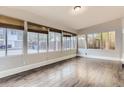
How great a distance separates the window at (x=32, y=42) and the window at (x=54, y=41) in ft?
4.04

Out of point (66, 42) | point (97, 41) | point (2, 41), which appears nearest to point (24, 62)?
point (2, 41)

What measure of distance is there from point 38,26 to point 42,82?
3057mm

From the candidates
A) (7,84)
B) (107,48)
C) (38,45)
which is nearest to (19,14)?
(38,45)

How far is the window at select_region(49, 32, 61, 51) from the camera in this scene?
286 inches

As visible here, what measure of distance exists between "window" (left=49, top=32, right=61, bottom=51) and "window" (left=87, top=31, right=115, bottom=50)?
10.7 feet

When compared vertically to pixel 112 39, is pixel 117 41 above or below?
below

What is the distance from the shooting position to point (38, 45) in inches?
250

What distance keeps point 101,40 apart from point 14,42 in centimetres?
674

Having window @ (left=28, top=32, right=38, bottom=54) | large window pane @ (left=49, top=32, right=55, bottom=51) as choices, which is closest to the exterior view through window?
window @ (left=28, top=32, right=38, bottom=54)

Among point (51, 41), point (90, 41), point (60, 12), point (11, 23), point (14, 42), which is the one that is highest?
point (60, 12)

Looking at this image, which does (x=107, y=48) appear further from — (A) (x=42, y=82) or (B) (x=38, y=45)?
(A) (x=42, y=82)

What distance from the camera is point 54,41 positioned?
7621 mm

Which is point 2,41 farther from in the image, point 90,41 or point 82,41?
point 82,41

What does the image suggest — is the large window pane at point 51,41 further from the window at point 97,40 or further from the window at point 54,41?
the window at point 97,40
